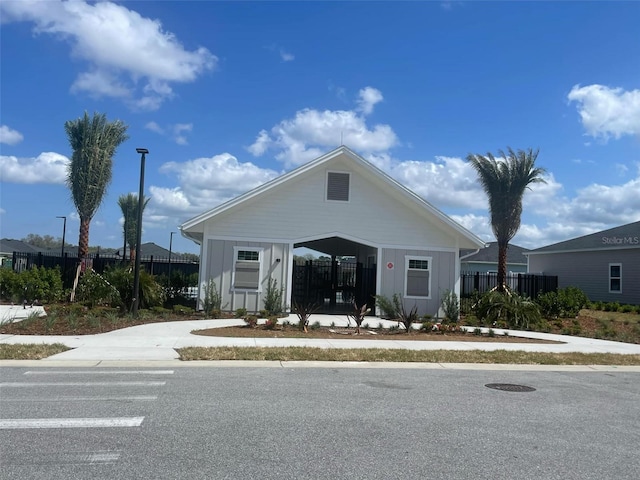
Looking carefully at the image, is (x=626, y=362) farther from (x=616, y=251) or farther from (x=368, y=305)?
(x=616, y=251)

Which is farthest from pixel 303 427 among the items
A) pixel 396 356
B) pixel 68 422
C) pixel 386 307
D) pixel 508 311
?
pixel 508 311

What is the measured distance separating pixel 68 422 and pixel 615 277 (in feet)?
100

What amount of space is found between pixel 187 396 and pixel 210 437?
6.74ft

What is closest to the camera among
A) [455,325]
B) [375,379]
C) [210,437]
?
[210,437]

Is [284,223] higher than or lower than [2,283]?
higher

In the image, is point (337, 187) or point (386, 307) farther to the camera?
point (337, 187)

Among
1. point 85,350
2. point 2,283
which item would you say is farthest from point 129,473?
point 2,283

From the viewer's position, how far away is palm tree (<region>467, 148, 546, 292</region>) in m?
25.0

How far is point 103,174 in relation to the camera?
75.9 feet

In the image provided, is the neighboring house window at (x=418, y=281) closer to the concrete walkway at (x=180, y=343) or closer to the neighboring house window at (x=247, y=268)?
the concrete walkway at (x=180, y=343)

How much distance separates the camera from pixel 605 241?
31094mm

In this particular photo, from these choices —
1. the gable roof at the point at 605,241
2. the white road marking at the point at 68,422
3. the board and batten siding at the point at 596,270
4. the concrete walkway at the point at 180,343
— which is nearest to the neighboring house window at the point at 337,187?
the concrete walkway at the point at 180,343

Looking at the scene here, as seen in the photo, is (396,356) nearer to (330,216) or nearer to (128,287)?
(330,216)

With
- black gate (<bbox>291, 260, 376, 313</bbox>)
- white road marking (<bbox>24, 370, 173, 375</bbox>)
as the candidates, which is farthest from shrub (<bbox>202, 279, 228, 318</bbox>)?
white road marking (<bbox>24, 370, 173, 375</bbox>)
